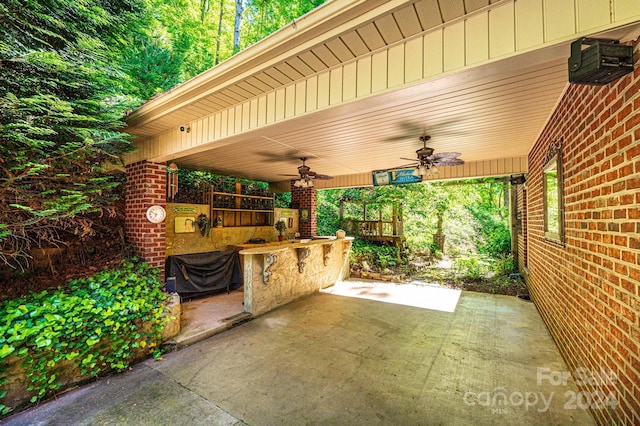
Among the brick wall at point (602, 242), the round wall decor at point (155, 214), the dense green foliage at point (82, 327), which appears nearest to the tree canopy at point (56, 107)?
the dense green foliage at point (82, 327)

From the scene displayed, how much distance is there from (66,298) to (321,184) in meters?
6.35

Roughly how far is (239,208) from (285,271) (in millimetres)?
2540

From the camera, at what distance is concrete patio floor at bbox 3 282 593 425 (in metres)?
2.06

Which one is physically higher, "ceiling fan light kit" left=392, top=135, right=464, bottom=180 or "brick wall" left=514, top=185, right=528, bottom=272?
"ceiling fan light kit" left=392, top=135, right=464, bottom=180

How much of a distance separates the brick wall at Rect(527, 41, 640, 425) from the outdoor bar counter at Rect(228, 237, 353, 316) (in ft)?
12.0

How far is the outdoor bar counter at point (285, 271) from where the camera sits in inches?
163

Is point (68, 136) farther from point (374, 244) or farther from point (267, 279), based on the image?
point (374, 244)

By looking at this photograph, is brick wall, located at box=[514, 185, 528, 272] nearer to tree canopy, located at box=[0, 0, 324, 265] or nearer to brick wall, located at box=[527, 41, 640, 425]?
brick wall, located at box=[527, 41, 640, 425]

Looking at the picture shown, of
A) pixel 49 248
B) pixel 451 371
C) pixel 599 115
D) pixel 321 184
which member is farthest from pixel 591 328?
pixel 321 184

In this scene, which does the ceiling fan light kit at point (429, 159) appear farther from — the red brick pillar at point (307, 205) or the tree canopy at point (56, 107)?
the red brick pillar at point (307, 205)

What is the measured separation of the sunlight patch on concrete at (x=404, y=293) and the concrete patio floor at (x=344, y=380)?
89 cm

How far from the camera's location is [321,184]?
811 cm

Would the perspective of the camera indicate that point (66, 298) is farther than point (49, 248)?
No

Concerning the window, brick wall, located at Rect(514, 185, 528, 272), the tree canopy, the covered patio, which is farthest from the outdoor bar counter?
brick wall, located at Rect(514, 185, 528, 272)
